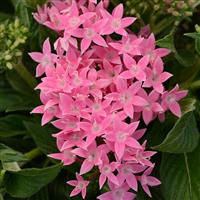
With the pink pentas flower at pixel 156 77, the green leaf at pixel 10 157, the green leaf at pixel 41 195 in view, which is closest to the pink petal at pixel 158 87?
the pink pentas flower at pixel 156 77

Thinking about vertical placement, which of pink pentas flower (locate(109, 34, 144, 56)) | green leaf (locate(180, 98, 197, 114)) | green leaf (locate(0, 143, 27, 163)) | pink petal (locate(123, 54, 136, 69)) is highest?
pink pentas flower (locate(109, 34, 144, 56))

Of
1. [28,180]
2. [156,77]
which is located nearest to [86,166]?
[28,180]

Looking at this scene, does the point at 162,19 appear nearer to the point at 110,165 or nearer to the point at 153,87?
the point at 153,87

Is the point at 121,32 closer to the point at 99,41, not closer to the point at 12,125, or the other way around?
the point at 99,41

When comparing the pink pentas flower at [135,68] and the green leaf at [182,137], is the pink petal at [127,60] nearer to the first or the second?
the pink pentas flower at [135,68]

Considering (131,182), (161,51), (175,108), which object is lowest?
(131,182)

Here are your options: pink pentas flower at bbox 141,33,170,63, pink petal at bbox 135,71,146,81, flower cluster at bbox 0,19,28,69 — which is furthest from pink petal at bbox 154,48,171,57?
flower cluster at bbox 0,19,28,69

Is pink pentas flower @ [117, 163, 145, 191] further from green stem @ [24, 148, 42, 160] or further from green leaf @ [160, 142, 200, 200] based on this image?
green stem @ [24, 148, 42, 160]
